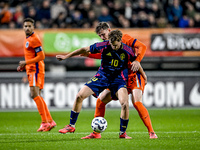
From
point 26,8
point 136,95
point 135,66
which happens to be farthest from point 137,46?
point 26,8

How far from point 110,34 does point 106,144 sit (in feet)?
5.45

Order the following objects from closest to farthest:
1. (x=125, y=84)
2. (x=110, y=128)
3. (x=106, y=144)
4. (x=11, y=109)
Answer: (x=106, y=144) → (x=125, y=84) → (x=110, y=128) → (x=11, y=109)

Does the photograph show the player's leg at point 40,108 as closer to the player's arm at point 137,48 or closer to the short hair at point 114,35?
the player's arm at point 137,48

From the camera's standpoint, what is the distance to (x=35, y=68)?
26.8 feet

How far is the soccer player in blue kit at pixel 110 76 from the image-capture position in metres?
6.53

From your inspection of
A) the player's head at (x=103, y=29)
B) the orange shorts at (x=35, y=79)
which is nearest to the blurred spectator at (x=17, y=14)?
the orange shorts at (x=35, y=79)

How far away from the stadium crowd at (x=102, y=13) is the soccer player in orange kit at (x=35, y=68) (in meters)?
7.26

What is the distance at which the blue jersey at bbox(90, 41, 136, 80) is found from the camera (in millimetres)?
6562

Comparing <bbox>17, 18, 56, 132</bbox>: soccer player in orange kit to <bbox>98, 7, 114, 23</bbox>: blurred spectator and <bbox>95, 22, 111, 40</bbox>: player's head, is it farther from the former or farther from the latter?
<bbox>98, 7, 114, 23</bbox>: blurred spectator

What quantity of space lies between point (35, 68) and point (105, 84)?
6.68 feet

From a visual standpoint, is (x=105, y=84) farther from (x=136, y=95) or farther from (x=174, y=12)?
(x=174, y=12)

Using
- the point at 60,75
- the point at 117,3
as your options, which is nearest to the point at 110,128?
the point at 60,75

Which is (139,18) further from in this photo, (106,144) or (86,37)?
(106,144)

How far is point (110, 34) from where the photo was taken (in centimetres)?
632
